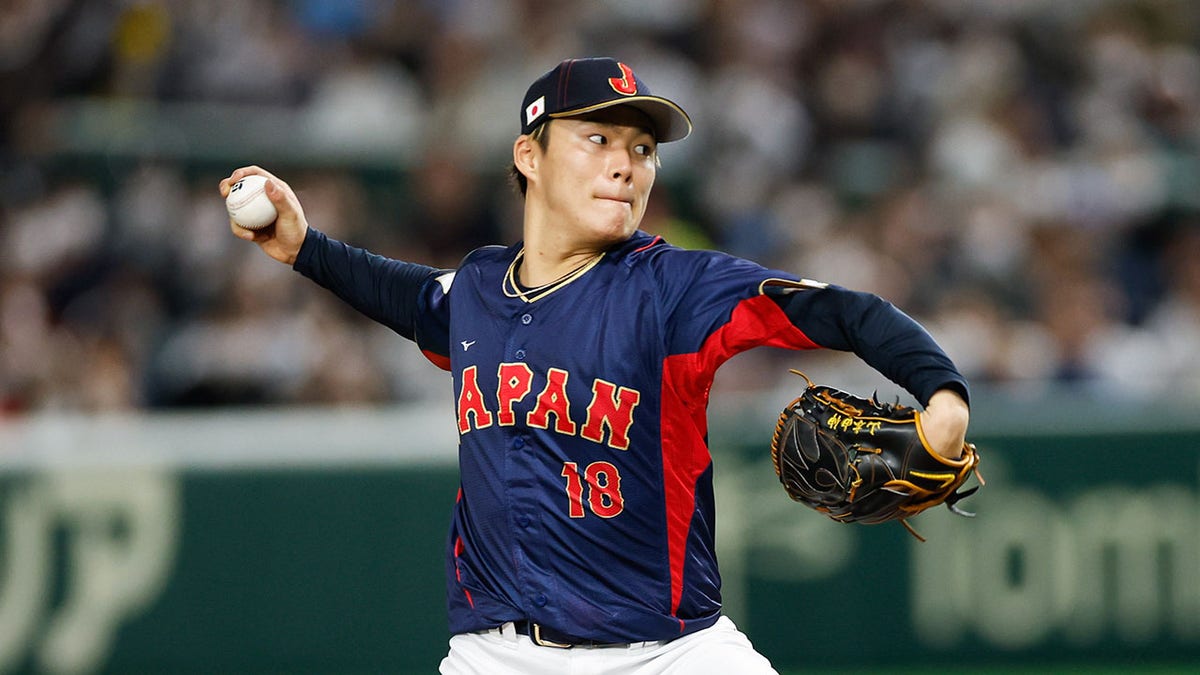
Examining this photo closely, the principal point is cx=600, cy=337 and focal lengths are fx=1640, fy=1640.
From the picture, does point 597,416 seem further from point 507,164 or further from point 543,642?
point 507,164

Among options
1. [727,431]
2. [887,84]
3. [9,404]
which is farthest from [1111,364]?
[9,404]

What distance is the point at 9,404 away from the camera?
7.91 meters

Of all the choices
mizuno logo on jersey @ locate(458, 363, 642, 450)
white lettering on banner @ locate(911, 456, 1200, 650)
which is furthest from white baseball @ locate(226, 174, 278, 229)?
white lettering on banner @ locate(911, 456, 1200, 650)

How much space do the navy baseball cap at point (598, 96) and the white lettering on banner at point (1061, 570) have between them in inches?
186

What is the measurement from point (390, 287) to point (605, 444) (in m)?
0.82

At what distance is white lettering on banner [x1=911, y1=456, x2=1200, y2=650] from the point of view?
8.02 m

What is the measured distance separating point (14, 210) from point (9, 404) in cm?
132

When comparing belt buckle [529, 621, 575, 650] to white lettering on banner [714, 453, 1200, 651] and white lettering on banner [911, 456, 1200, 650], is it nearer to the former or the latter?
white lettering on banner [714, 453, 1200, 651]

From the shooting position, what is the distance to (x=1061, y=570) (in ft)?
26.3

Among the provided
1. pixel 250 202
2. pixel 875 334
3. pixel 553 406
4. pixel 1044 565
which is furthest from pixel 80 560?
pixel 875 334

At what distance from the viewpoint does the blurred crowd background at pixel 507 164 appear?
27.6 feet

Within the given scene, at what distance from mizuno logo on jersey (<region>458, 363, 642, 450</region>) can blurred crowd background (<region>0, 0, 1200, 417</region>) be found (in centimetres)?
447

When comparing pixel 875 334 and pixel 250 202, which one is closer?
pixel 875 334

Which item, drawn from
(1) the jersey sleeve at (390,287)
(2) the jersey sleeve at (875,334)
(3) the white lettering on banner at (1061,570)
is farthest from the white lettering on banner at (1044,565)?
(2) the jersey sleeve at (875,334)
